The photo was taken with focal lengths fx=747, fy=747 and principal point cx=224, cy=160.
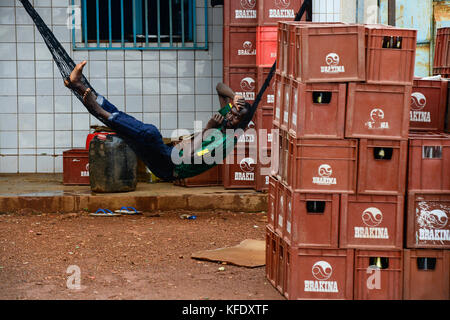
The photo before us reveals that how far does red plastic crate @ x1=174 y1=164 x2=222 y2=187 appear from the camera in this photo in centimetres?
922

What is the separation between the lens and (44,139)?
989 cm

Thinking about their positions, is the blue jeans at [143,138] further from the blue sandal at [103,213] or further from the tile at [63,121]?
the tile at [63,121]

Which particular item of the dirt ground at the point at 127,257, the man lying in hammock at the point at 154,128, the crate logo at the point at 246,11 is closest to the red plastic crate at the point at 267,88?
the crate logo at the point at 246,11

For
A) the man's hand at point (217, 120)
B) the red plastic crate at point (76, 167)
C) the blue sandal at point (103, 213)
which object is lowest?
the blue sandal at point (103, 213)

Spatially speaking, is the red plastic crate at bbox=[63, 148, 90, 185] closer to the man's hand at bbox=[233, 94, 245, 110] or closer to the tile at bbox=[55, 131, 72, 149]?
the tile at bbox=[55, 131, 72, 149]

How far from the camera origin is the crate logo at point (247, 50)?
8867mm

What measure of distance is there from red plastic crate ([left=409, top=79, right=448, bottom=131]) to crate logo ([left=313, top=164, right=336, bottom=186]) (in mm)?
956

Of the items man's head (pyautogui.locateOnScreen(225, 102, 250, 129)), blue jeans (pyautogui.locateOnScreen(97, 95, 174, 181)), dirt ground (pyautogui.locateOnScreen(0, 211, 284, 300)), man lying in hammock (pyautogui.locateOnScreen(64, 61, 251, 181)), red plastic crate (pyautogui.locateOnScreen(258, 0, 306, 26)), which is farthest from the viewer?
red plastic crate (pyautogui.locateOnScreen(258, 0, 306, 26))

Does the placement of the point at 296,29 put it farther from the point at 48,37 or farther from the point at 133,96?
the point at 133,96

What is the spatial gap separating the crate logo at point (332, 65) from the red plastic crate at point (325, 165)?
49cm

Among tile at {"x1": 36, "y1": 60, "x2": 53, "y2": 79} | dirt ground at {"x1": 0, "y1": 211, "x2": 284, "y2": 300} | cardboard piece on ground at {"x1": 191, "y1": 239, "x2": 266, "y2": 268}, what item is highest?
tile at {"x1": 36, "y1": 60, "x2": 53, "y2": 79}

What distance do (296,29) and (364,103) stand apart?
0.72 metres

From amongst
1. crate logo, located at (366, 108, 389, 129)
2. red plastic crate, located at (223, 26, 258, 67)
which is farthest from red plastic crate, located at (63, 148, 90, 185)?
crate logo, located at (366, 108, 389, 129)

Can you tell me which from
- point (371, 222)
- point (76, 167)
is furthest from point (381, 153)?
point (76, 167)
